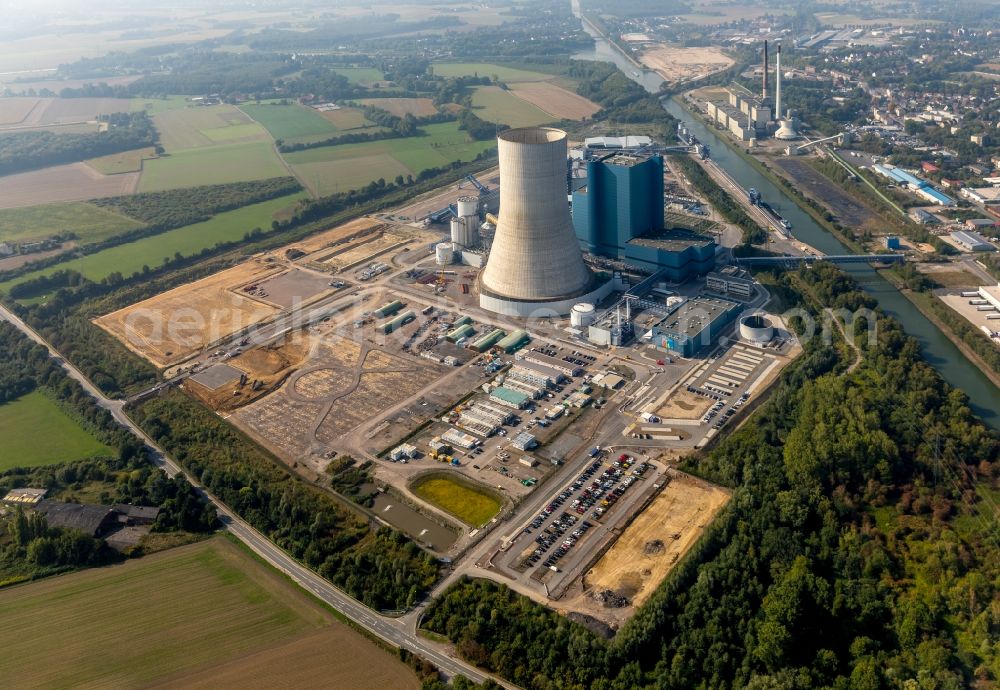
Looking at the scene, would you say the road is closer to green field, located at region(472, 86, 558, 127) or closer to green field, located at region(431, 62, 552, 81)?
green field, located at region(472, 86, 558, 127)

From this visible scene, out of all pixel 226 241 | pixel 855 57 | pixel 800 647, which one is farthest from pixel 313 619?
pixel 855 57

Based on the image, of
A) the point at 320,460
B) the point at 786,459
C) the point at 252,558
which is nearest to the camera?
the point at 252,558

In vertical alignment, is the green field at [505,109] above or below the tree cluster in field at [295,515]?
above

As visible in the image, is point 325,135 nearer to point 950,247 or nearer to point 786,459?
point 950,247

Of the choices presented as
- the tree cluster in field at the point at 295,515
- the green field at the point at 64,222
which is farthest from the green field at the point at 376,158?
the tree cluster in field at the point at 295,515

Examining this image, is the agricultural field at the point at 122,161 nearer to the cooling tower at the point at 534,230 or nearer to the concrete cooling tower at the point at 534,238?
the concrete cooling tower at the point at 534,238

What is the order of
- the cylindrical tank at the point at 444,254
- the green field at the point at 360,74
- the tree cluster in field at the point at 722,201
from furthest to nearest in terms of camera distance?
the green field at the point at 360,74
the tree cluster in field at the point at 722,201
the cylindrical tank at the point at 444,254

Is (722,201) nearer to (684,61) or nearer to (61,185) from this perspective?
(61,185)
